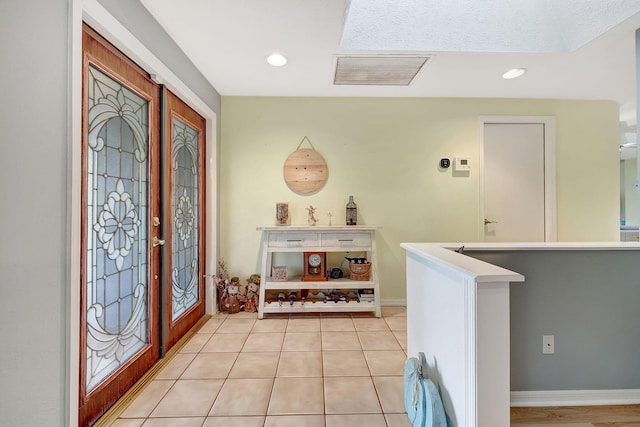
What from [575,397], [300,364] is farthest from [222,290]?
[575,397]

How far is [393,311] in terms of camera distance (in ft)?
10.4

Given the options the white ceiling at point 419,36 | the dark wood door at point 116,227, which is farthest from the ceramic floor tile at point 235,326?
the white ceiling at point 419,36

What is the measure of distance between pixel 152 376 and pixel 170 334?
1.20 feet

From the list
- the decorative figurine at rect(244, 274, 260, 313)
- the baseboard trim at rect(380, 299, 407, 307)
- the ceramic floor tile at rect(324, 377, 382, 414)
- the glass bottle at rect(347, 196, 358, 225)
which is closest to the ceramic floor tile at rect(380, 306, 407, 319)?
the baseboard trim at rect(380, 299, 407, 307)

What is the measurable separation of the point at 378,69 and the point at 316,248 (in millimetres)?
1681

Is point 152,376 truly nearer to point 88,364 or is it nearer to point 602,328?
point 88,364

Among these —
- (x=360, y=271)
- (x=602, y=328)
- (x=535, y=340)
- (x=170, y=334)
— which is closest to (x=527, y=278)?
(x=535, y=340)

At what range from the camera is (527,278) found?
1661mm

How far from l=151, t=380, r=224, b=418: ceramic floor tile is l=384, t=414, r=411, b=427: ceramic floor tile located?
0.96m

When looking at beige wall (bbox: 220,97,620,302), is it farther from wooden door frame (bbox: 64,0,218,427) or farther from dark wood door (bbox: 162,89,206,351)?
wooden door frame (bbox: 64,0,218,427)

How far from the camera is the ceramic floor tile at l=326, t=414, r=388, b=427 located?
1.53 metres

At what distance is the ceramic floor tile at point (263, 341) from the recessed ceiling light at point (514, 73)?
119 inches

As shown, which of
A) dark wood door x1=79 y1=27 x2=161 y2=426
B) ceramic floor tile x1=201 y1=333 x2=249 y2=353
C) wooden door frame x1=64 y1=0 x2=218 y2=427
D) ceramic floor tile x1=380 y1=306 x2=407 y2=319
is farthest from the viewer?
ceramic floor tile x1=380 y1=306 x2=407 y2=319

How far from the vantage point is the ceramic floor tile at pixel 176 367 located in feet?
6.46
